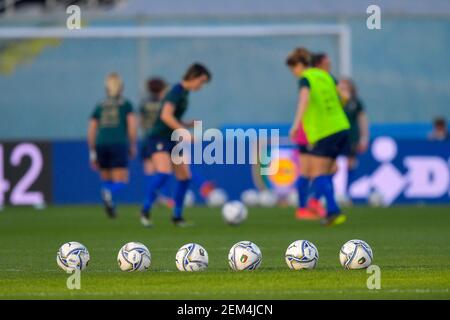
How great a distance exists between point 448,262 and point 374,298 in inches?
107

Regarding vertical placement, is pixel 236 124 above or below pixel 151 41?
below

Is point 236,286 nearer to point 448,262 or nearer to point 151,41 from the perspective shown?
point 448,262

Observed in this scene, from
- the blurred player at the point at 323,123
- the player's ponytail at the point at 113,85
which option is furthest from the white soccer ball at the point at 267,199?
the blurred player at the point at 323,123

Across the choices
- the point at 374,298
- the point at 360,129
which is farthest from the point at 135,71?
the point at 374,298

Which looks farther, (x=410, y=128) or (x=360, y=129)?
(x=410, y=128)

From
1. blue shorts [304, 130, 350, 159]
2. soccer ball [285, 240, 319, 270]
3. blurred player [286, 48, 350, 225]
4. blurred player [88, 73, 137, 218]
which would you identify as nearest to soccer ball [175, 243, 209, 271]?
soccer ball [285, 240, 319, 270]

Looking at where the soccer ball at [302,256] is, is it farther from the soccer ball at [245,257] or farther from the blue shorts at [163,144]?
the blue shorts at [163,144]

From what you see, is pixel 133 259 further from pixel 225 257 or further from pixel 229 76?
pixel 229 76

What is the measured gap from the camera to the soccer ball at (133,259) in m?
10.7

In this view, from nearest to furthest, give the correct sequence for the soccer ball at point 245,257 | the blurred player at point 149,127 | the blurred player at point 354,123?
the soccer ball at point 245,257
the blurred player at point 354,123
the blurred player at point 149,127

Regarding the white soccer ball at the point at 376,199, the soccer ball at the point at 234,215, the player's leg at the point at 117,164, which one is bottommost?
the soccer ball at the point at 234,215

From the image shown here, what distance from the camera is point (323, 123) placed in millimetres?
17062

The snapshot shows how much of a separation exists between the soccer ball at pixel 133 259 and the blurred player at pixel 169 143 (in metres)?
6.43

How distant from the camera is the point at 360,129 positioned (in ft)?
72.9
